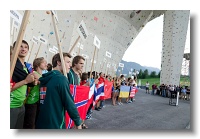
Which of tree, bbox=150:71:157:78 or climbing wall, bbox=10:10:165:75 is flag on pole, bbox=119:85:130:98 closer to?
climbing wall, bbox=10:10:165:75

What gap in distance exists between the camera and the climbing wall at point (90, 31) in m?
2.99

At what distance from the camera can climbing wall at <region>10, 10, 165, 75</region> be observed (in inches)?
118

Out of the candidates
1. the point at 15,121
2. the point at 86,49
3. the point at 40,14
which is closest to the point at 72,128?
the point at 15,121

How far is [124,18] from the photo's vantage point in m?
6.09

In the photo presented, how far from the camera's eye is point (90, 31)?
5172 millimetres

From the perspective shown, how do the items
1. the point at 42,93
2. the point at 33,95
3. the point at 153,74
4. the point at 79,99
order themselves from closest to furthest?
the point at 42,93 → the point at 33,95 → the point at 79,99 → the point at 153,74

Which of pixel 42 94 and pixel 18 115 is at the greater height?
pixel 42 94

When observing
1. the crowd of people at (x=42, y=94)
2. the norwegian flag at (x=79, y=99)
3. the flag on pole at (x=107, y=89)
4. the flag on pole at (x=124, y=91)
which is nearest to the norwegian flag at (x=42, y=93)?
the crowd of people at (x=42, y=94)

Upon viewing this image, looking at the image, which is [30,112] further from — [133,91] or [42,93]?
[133,91]

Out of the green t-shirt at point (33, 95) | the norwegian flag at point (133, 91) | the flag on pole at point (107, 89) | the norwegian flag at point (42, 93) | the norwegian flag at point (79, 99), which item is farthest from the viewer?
the norwegian flag at point (133, 91)

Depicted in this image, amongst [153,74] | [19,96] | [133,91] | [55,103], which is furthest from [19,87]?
[133,91]

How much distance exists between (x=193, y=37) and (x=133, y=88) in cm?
330

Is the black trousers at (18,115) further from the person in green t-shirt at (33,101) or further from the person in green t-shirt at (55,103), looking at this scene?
the person in green t-shirt at (55,103)
